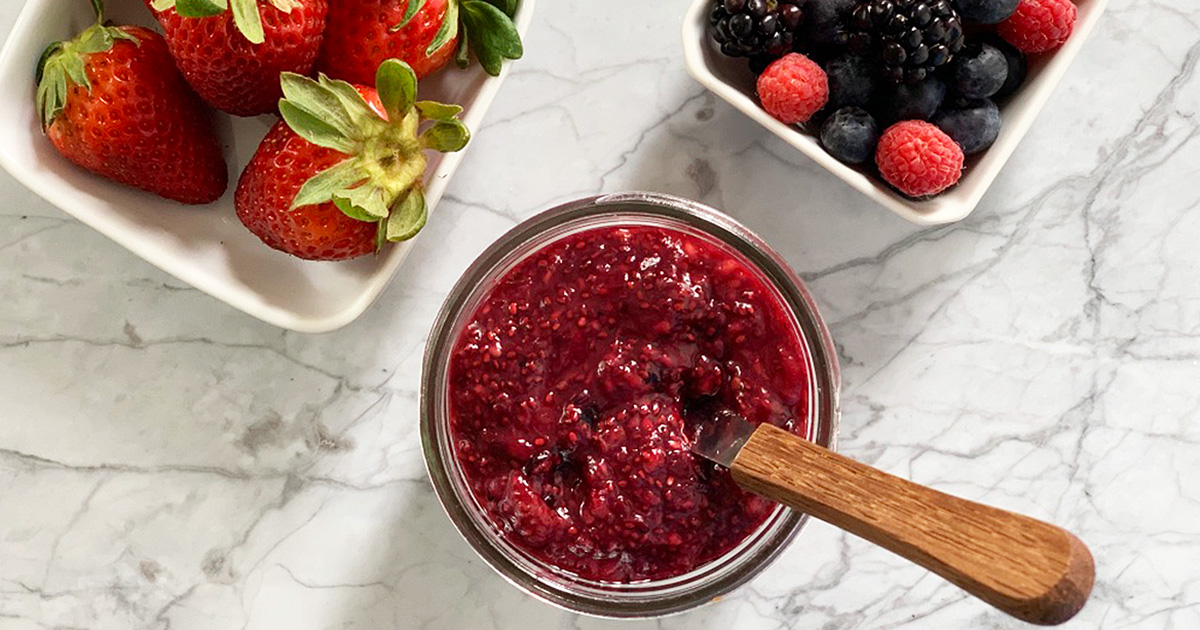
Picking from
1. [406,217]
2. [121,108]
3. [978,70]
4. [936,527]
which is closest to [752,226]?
[978,70]

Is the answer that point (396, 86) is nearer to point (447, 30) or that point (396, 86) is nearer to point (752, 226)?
point (447, 30)

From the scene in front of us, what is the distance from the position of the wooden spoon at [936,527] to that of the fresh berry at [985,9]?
472 mm

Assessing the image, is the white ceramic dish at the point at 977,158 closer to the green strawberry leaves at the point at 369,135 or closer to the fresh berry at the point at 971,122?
the fresh berry at the point at 971,122

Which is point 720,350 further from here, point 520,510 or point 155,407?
point 155,407

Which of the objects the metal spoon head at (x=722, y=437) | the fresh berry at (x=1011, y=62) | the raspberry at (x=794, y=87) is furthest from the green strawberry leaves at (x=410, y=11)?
the fresh berry at (x=1011, y=62)

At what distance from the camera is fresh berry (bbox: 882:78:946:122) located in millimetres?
1150

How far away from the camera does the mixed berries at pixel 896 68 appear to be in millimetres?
1123

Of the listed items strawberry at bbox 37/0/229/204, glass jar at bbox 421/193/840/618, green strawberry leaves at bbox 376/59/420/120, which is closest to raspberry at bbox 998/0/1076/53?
glass jar at bbox 421/193/840/618

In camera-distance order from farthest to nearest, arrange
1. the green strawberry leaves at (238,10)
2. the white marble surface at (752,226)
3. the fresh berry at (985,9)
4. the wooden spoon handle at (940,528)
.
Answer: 1. the white marble surface at (752,226)
2. the fresh berry at (985,9)
3. the green strawberry leaves at (238,10)
4. the wooden spoon handle at (940,528)

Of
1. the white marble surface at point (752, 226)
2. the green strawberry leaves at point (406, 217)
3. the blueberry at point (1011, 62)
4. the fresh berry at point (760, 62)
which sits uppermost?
the blueberry at point (1011, 62)

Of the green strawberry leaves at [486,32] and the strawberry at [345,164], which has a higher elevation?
the green strawberry leaves at [486,32]

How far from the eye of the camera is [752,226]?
1316 millimetres

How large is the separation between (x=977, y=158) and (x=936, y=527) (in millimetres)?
520

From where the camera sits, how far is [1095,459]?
1326mm
